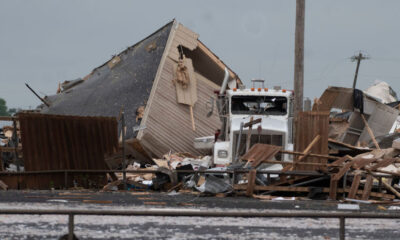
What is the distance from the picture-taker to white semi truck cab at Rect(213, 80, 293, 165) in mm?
21938

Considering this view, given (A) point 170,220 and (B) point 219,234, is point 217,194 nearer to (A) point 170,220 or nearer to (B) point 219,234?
(A) point 170,220

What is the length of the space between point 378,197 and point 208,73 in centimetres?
2037

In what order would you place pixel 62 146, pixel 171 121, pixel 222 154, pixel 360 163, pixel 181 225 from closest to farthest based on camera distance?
1. pixel 181 225
2. pixel 360 163
3. pixel 62 146
4. pixel 222 154
5. pixel 171 121

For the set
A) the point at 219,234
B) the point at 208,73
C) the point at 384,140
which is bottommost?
the point at 219,234

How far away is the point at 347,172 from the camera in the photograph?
18.8m

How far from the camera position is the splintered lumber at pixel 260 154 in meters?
19.0

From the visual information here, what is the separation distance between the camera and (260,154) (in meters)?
19.3

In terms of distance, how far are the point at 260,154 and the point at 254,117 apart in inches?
130

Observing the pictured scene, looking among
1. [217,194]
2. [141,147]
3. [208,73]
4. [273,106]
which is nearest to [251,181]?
[217,194]

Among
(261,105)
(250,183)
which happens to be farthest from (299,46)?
(250,183)

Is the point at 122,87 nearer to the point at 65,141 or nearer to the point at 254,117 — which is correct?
the point at 65,141

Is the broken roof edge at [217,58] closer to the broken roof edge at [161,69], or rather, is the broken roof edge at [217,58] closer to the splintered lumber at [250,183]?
the broken roof edge at [161,69]

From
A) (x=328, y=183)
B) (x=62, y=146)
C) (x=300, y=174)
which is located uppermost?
(x=62, y=146)

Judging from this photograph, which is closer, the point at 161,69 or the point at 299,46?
the point at 299,46
